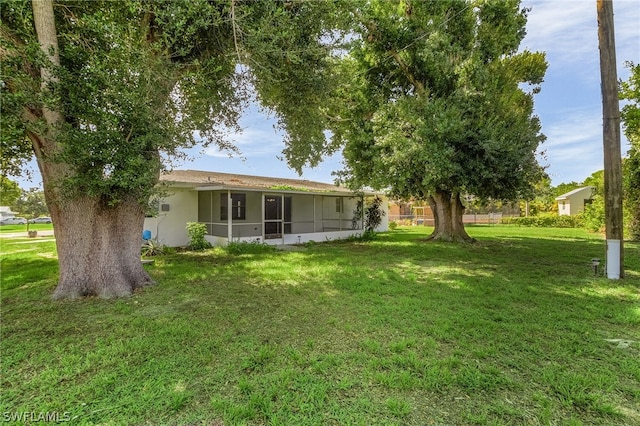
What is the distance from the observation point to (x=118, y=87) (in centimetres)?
468

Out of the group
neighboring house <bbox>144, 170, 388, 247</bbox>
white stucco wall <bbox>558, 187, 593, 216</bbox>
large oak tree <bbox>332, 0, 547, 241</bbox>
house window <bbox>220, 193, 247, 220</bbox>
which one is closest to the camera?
large oak tree <bbox>332, 0, 547, 241</bbox>

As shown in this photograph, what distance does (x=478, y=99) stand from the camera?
10648 millimetres

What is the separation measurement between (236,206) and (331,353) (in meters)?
12.0

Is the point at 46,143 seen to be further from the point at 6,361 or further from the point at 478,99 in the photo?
the point at 478,99

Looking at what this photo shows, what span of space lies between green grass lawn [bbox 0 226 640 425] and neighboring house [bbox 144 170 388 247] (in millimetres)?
6019

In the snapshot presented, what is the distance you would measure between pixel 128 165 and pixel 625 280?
32.6ft

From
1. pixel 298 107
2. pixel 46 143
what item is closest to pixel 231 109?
pixel 298 107

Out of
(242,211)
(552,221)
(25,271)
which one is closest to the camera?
(25,271)

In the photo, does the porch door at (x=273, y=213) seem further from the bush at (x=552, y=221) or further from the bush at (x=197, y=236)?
the bush at (x=552, y=221)

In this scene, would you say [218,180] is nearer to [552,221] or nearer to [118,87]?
[118,87]

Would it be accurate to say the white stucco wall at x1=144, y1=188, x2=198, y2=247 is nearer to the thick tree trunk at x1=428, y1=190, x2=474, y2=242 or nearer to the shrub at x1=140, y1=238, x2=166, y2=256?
the shrub at x1=140, y1=238, x2=166, y2=256

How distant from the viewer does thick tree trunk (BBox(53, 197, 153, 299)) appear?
5.67 metres

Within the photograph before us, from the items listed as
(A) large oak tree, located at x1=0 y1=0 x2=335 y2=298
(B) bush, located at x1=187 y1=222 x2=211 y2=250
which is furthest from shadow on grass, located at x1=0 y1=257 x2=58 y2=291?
(B) bush, located at x1=187 y1=222 x2=211 y2=250

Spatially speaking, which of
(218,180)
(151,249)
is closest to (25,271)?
(151,249)
